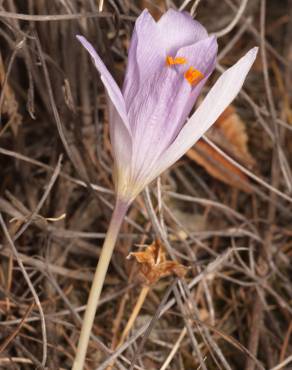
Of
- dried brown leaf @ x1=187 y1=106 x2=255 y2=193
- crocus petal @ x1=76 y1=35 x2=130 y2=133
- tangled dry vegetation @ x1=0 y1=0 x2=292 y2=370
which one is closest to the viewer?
crocus petal @ x1=76 y1=35 x2=130 y2=133

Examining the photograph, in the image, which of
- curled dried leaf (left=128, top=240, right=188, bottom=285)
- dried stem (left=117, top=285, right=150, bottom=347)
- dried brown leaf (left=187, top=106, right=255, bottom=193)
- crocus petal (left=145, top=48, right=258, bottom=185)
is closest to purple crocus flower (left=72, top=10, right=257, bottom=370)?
crocus petal (left=145, top=48, right=258, bottom=185)

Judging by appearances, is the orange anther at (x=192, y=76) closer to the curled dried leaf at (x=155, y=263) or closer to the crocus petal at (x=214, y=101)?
the crocus petal at (x=214, y=101)

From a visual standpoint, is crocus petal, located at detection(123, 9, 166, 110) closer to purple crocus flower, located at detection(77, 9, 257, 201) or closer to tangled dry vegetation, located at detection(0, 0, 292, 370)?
purple crocus flower, located at detection(77, 9, 257, 201)

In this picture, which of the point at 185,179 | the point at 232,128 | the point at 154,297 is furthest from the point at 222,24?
the point at 154,297

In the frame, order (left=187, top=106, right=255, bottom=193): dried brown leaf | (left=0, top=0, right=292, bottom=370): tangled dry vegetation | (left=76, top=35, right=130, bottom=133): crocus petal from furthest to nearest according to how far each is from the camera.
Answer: (left=187, top=106, right=255, bottom=193): dried brown leaf
(left=0, top=0, right=292, bottom=370): tangled dry vegetation
(left=76, top=35, right=130, bottom=133): crocus petal

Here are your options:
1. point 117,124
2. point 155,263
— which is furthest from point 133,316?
point 117,124

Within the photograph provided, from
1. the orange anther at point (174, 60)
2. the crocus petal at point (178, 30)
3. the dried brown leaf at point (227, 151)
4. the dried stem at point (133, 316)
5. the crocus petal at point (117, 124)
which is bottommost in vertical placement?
the dried stem at point (133, 316)

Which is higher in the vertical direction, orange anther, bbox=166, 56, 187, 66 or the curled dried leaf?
orange anther, bbox=166, 56, 187, 66

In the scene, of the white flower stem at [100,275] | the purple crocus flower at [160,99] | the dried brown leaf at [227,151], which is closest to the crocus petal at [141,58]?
the purple crocus flower at [160,99]
